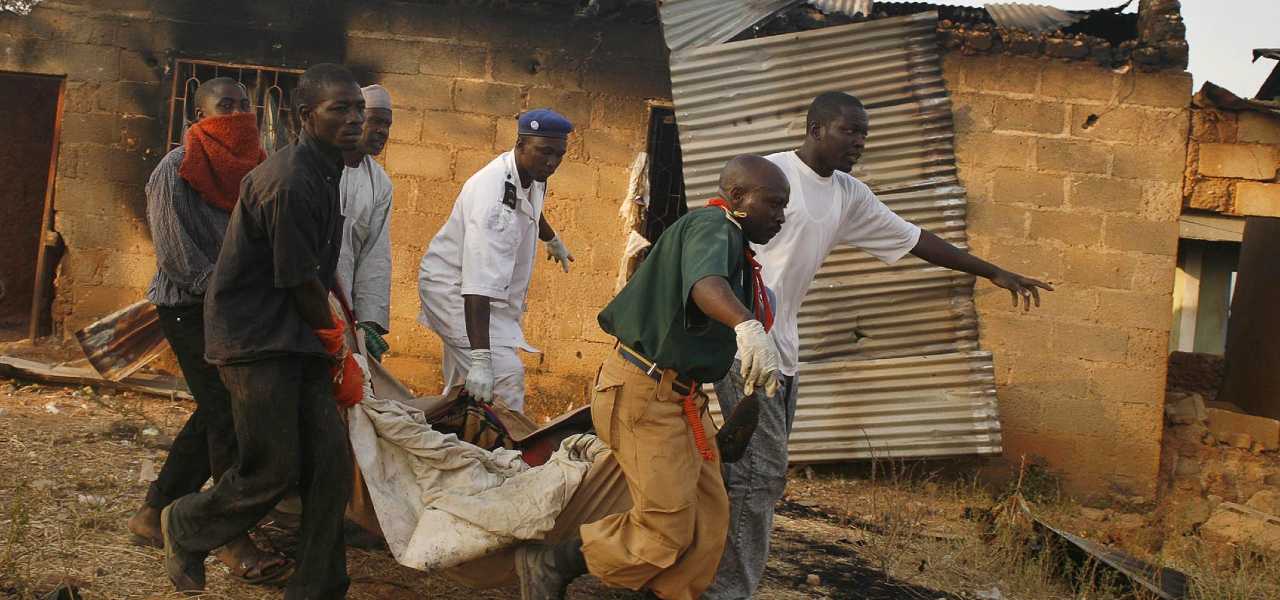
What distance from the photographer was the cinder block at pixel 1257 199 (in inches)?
305

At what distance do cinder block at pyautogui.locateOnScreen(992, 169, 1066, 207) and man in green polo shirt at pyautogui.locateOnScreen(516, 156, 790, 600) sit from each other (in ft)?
13.2

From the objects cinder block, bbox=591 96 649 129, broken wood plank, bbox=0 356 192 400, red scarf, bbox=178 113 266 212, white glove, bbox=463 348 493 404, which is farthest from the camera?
cinder block, bbox=591 96 649 129

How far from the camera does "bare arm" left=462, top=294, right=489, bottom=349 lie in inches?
184

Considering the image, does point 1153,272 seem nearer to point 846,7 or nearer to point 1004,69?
point 1004,69

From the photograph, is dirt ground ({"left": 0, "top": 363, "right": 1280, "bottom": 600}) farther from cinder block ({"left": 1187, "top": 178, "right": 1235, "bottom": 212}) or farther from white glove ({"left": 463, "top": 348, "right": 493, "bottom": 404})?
cinder block ({"left": 1187, "top": 178, "right": 1235, "bottom": 212})

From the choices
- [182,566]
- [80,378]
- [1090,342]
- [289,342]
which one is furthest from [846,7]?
[80,378]

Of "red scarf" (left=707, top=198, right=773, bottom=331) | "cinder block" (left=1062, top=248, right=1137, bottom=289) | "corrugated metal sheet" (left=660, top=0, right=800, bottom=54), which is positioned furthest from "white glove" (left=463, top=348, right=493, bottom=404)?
"cinder block" (left=1062, top=248, right=1137, bottom=289)

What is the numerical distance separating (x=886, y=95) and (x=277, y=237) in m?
4.55

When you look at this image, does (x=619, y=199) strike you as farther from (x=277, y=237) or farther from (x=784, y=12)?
(x=277, y=237)

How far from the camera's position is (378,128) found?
16.0 ft

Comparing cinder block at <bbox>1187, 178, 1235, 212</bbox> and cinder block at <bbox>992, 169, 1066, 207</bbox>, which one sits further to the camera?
cinder block at <bbox>1187, 178, 1235, 212</bbox>

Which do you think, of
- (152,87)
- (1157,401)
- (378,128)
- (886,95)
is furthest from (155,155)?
(1157,401)

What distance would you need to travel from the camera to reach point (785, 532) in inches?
231

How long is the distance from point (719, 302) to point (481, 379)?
58.9 inches
